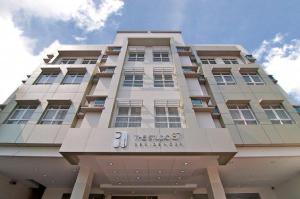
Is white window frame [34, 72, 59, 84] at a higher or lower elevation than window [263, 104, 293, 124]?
higher

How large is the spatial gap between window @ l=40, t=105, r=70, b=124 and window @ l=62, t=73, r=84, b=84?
2473 mm

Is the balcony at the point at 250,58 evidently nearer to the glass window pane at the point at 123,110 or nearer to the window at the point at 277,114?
the window at the point at 277,114

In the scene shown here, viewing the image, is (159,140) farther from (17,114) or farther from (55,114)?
(17,114)

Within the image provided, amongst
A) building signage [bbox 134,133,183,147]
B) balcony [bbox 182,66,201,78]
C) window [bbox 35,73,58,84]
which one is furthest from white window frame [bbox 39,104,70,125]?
balcony [bbox 182,66,201,78]

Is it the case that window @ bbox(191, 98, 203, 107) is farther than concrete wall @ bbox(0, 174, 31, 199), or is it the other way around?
window @ bbox(191, 98, 203, 107)

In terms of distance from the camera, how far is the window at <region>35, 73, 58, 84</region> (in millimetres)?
13958

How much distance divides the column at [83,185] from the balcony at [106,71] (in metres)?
7.27

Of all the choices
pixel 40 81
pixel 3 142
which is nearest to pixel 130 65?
pixel 40 81

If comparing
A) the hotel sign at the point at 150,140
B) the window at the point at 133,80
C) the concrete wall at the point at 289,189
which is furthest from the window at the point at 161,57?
the concrete wall at the point at 289,189

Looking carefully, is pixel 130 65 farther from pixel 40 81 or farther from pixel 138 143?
pixel 138 143

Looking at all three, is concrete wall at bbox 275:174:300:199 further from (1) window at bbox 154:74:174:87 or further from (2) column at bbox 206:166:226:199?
(1) window at bbox 154:74:174:87

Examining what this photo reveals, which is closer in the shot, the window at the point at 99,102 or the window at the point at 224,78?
the window at the point at 99,102

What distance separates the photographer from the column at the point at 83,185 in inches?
332

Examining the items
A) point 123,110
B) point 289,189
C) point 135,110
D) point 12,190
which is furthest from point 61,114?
point 289,189
